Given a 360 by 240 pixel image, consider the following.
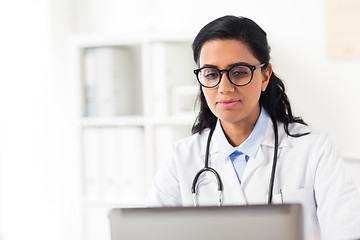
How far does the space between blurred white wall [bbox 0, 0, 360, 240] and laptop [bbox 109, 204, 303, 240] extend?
5.43ft

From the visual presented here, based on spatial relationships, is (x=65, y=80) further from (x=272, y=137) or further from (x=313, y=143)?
(x=313, y=143)

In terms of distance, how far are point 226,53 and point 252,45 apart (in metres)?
0.09

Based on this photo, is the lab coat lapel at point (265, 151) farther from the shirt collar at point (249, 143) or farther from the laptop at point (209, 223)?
the laptop at point (209, 223)

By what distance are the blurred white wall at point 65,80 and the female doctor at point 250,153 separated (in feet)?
3.05

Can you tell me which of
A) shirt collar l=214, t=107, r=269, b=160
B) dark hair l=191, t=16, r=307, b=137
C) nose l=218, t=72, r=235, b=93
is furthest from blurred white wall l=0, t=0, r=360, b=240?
nose l=218, t=72, r=235, b=93

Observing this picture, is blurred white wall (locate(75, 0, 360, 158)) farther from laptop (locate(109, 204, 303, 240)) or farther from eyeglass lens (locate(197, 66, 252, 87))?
laptop (locate(109, 204, 303, 240))

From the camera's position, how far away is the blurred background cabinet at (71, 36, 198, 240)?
7.39ft

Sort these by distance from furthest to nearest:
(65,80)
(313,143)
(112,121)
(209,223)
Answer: (65,80) < (112,121) < (313,143) < (209,223)

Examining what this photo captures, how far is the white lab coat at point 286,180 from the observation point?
1.25 meters

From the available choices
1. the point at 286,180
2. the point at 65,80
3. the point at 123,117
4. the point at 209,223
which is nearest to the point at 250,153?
the point at 286,180

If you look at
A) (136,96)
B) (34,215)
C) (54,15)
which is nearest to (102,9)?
(54,15)

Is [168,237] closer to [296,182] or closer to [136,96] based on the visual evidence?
[296,182]

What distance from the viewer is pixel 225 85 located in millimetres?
1273

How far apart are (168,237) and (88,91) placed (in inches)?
66.2
